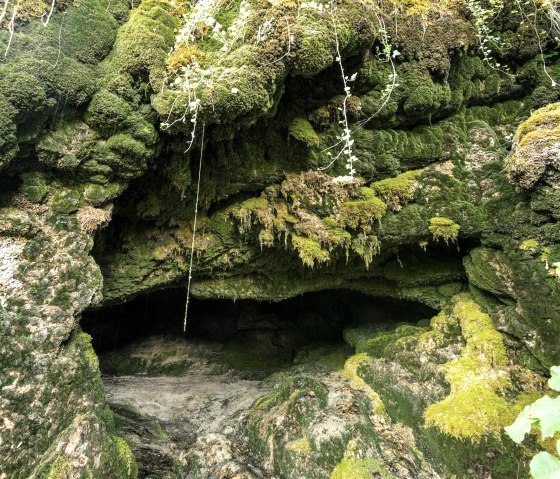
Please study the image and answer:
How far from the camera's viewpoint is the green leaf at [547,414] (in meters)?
1.34

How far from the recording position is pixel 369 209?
6.20 metres

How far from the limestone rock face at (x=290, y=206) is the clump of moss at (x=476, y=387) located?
3 cm

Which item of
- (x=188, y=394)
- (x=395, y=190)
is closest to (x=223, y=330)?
(x=188, y=394)

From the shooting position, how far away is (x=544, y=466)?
1257mm

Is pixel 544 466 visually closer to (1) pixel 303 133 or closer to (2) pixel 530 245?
(2) pixel 530 245

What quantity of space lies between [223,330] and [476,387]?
21.5 feet

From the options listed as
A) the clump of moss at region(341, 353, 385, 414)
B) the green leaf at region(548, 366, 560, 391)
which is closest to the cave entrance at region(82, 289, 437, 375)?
the clump of moss at region(341, 353, 385, 414)

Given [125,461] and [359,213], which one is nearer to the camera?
[125,461]

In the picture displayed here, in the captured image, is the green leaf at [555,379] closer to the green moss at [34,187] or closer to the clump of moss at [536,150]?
the clump of moss at [536,150]

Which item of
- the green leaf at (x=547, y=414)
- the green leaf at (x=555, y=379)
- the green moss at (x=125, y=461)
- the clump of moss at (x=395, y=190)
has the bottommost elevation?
the green moss at (x=125, y=461)

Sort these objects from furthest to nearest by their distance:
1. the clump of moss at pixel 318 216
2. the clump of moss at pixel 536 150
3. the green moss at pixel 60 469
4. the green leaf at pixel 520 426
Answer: the clump of moss at pixel 318 216, the clump of moss at pixel 536 150, the green moss at pixel 60 469, the green leaf at pixel 520 426

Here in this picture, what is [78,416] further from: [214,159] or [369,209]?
[369,209]

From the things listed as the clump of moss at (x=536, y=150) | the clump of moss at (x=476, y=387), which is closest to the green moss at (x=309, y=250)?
the clump of moss at (x=476, y=387)

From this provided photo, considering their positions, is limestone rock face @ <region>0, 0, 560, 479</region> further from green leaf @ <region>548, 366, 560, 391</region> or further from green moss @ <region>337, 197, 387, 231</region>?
green leaf @ <region>548, 366, 560, 391</region>
